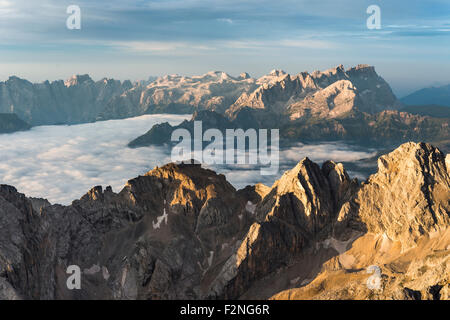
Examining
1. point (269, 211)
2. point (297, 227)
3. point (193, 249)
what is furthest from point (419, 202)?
point (193, 249)

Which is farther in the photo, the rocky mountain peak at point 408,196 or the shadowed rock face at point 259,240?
the rocky mountain peak at point 408,196

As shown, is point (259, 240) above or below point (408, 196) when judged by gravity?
below

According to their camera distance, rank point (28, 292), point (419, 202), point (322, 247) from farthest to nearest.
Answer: point (322, 247) → point (419, 202) → point (28, 292)

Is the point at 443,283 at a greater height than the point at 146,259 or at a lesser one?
greater

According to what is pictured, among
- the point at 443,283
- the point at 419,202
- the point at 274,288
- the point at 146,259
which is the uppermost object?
the point at 419,202

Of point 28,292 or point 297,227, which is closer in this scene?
point 28,292

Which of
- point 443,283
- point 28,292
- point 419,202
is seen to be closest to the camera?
point 443,283

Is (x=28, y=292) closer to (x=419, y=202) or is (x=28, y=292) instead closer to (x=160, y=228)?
(x=160, y=228)

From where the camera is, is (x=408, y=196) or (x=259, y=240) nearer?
(x=408, y=196)
